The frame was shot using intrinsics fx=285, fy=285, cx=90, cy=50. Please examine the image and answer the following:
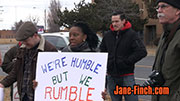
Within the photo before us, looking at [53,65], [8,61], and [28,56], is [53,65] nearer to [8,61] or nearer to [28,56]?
[28,56]

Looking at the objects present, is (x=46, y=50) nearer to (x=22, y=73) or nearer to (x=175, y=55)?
(x=22, y=73)

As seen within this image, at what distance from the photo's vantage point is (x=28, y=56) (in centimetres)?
363

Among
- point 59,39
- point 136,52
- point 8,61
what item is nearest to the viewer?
point 136,52

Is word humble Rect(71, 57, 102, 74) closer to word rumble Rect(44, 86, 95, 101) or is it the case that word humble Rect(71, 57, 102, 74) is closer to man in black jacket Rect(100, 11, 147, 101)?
word rumble Rect(44, 86, 95, 101)

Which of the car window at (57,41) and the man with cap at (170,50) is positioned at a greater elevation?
the man with cap at (170,50)

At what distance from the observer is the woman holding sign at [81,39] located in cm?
362

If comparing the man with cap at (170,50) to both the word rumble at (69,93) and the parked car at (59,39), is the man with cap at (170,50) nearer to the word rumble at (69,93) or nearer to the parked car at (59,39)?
the word rumble at (69,93)

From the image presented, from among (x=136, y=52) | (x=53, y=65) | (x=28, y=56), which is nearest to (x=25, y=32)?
(x=28, y=56)

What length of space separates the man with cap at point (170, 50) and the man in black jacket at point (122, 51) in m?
1.33

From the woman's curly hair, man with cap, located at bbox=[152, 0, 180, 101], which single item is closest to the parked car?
the woman's curly hair

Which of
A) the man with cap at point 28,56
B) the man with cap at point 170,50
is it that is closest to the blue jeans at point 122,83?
the man with cap at point 28,56

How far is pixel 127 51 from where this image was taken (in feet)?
14.2

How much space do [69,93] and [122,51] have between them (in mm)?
1316

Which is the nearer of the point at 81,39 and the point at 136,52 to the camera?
the point at 81,39
